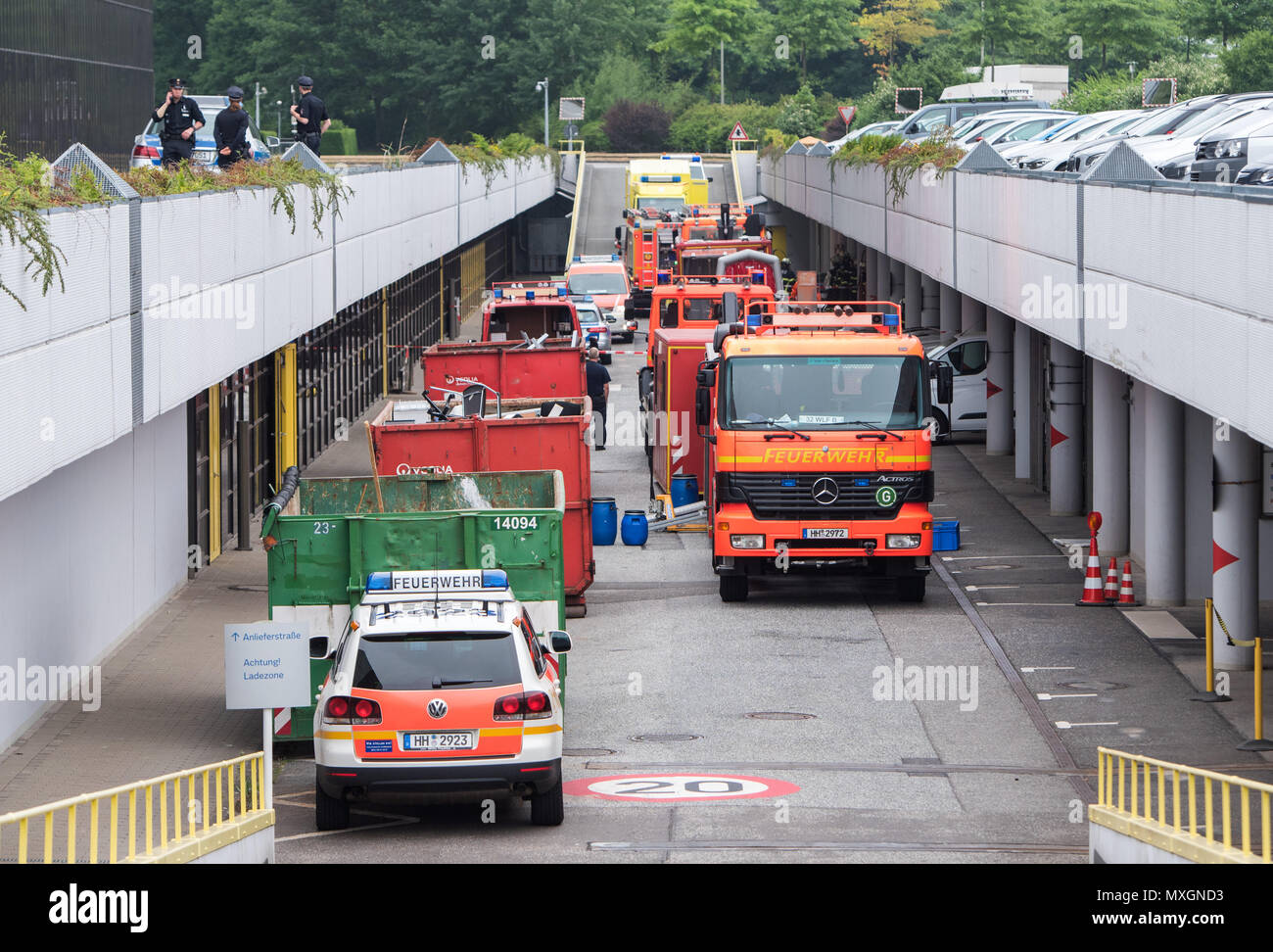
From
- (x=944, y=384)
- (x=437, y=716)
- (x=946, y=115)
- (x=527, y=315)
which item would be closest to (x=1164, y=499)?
(x=944, y=384)

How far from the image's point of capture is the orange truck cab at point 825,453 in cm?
2053

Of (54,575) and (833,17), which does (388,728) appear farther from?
(833,17)

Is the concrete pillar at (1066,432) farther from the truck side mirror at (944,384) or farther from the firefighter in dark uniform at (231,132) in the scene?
the firefighter in dark uniform at (231,132)

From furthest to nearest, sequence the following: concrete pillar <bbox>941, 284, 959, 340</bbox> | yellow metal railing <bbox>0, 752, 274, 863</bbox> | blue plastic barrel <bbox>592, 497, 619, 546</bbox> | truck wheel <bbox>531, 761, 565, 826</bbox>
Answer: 1. concrete pillar <bbox>941, 284, 959, 340</bbox>
2. blue plastic barrel <bbox>592, 497, 619, 546</bbox>
3. truck wheel <bbox>531, 761, 565, 826</bbox>
4. yellow metal railing <bbox>0, 752, 274, 863</bbox>

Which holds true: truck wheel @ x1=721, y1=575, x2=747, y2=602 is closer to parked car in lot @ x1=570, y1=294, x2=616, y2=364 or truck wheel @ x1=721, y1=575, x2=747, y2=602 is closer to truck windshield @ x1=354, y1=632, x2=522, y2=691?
truck windshield @ x1=354, y1=632, x2=522, y2=691

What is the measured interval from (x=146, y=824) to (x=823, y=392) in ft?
36.5

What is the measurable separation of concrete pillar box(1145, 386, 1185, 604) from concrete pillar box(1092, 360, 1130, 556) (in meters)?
2.18

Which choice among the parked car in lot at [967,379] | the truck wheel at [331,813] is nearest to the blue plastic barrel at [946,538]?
the truck wheel at [331,813]

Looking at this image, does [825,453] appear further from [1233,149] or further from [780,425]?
[1233,149]

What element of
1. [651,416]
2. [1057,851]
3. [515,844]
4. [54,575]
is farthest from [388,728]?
[651,416]

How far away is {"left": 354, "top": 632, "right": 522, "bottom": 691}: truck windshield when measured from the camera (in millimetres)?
12773

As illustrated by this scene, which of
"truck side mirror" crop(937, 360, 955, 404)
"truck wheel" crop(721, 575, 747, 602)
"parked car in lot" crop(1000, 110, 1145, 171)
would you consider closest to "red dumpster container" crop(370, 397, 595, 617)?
"truck wheel" crop(721, 575, 747, 602)

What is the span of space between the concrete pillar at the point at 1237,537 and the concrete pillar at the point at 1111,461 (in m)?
5.49

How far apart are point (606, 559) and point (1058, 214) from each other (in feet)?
23.9
